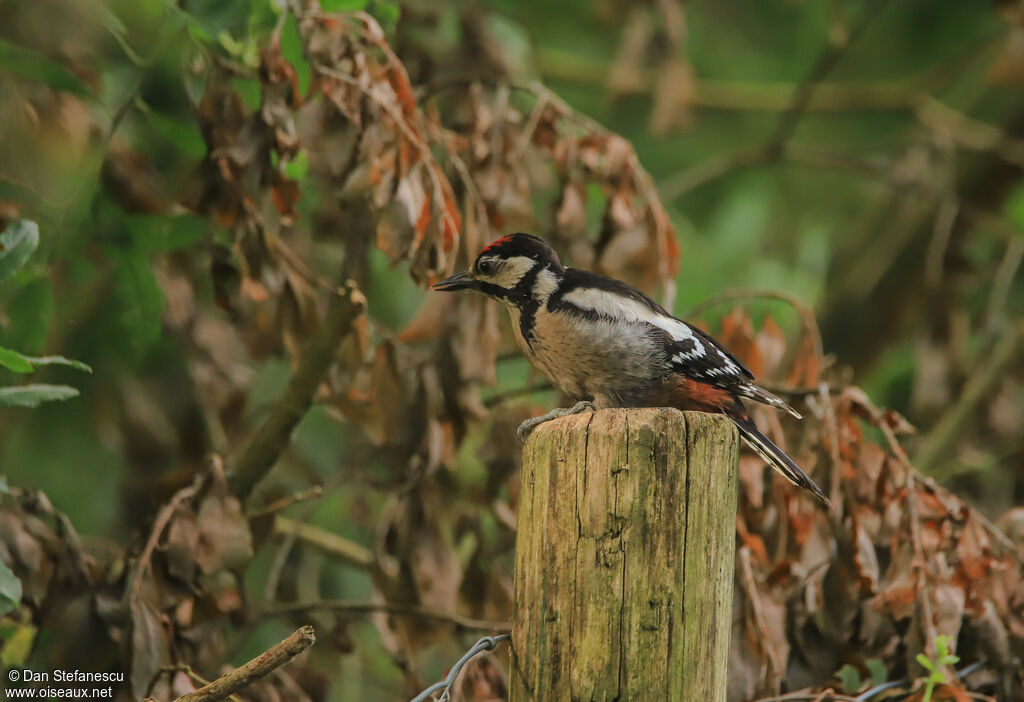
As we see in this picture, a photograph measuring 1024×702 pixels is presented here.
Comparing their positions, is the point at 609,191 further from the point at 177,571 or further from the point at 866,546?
the point at 177,571

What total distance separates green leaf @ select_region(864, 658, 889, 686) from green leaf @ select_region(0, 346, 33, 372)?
2.41 meters

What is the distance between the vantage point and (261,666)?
229 centimetres

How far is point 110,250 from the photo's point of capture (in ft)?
13.0

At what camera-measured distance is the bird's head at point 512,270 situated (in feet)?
12.1

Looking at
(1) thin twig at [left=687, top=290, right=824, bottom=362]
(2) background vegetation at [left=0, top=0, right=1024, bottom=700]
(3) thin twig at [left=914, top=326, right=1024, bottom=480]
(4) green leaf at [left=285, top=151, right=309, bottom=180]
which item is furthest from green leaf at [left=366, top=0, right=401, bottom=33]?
(3) thin twig at [left=914, top=326, right=1024, bottom=480]

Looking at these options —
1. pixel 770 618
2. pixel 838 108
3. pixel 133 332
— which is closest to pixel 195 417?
pixel 133 332

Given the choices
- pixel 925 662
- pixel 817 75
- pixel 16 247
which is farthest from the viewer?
pixel 817 75

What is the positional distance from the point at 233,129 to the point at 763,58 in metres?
5.56

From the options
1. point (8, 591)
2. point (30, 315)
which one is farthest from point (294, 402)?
point (8, 591)

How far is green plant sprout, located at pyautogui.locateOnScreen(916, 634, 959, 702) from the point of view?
308cm

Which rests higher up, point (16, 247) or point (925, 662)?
point (16, 247)

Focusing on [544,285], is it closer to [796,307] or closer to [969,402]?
[796,307]

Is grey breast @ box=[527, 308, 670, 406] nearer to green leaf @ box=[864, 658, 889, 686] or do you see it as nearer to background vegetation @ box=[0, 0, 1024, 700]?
background vegetation @ box=[0, 0, 1024, 700]

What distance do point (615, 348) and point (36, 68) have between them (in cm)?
198
